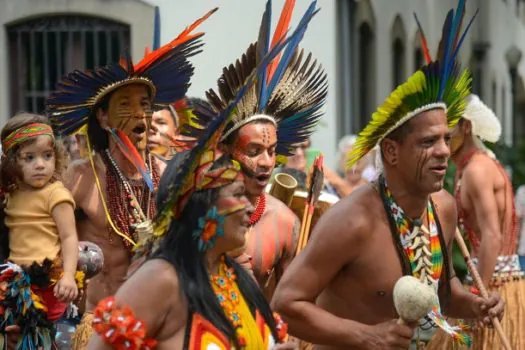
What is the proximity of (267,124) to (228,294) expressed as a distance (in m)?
2.17

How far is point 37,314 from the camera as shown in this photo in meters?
7.73

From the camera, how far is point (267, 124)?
7.31 metres

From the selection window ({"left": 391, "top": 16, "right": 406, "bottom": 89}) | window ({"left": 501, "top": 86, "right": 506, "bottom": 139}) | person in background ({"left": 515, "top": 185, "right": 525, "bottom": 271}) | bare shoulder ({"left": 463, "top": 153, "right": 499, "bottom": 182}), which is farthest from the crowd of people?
window ({"left": 501, "top": 86, "right": 506, "bottom": 139})

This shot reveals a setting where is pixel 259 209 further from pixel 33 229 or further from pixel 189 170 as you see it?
pixel 189 170

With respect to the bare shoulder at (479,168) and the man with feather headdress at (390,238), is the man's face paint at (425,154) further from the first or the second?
the bare shoulder at (479,168)

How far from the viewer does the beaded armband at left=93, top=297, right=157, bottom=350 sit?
4.97 m

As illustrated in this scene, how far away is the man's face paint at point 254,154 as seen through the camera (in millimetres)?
7180

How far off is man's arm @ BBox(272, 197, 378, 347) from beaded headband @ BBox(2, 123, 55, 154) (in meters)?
1.88

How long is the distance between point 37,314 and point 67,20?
10440 millimetres

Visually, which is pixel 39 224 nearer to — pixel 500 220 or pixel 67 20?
pixel 500 220

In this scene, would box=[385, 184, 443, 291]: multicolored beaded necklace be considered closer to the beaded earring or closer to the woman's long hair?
the woman's long hair

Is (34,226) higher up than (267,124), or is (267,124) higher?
(267,124)

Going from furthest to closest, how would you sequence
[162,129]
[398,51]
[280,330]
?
[398,51] → [162,129] → [280,330]

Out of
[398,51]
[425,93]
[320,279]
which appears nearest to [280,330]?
[320,279]
